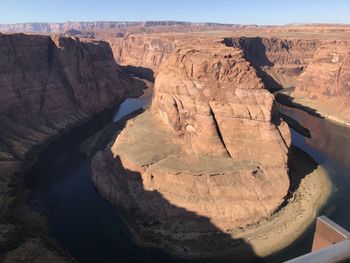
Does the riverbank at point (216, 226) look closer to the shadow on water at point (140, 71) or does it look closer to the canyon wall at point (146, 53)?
the shadow on water at point (140, 71)

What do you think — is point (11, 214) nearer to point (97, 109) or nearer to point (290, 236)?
point (290, 236)

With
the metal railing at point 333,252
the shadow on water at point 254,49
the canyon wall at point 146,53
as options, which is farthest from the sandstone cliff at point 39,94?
the shadow on water at point 254,49

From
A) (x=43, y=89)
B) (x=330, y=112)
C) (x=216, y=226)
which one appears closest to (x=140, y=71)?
(x=43, y=89)

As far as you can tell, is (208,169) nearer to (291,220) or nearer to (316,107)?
(291,220)

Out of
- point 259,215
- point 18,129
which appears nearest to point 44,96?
point 18,129

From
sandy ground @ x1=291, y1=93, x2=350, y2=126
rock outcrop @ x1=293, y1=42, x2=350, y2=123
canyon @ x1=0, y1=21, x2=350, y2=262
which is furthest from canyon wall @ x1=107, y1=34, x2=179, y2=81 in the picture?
canyon @ x1=0, y1=21, x2=350, y2=262
